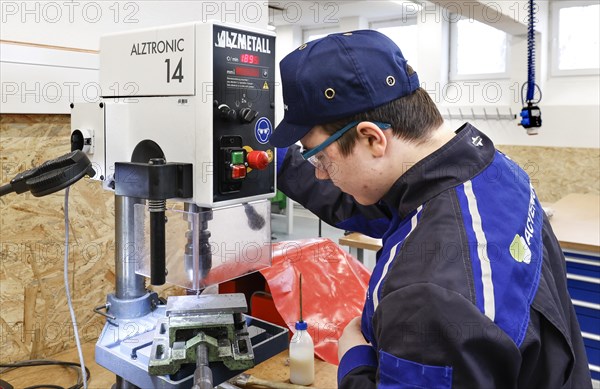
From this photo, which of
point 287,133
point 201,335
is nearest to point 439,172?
point 287,133

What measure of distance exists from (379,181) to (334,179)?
0.09 metres

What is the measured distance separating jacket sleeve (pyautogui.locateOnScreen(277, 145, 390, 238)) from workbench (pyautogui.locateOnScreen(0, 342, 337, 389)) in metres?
0.36

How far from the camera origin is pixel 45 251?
1325mm

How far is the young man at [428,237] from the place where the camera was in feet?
2.12

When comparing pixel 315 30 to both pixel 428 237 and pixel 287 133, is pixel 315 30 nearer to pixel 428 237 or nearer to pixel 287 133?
pixel 287 133

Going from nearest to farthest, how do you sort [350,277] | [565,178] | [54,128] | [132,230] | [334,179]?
1. [334,179]
2. [132,230]
3. [54,128]
4. [350,277]
5. [565,178]

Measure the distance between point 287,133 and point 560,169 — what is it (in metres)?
3.77

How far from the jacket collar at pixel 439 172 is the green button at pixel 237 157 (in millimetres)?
261

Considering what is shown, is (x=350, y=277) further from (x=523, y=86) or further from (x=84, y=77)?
(x=523, y=86)

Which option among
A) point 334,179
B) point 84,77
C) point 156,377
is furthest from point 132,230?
point 84,77

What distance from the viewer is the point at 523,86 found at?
4070 mm

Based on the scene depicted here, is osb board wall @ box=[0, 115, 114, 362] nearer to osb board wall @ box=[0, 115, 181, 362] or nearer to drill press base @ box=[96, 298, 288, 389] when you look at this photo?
osb board wall @ box=[0, 115, 181, 362]

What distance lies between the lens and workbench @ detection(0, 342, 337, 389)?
120cm

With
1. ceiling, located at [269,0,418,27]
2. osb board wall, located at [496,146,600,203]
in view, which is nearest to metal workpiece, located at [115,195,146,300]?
osb board wall, located at [496,146,600,203]
